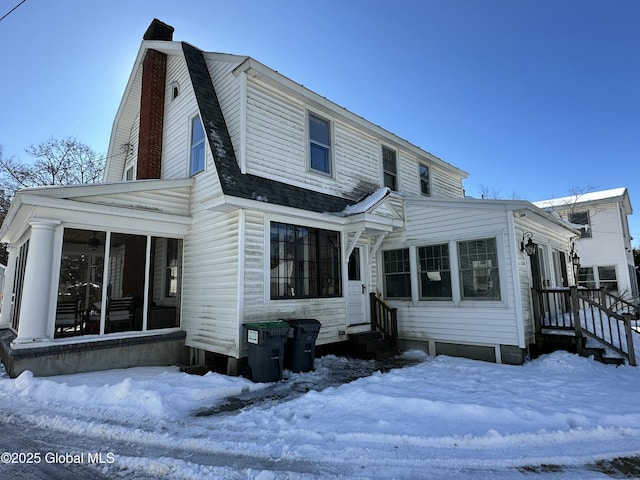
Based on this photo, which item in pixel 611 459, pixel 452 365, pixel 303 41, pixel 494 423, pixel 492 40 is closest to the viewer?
pixel 611 459

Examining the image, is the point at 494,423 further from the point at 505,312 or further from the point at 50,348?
the point at 50,348

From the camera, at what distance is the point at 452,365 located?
300 inches

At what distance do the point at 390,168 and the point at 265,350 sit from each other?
25.6ft

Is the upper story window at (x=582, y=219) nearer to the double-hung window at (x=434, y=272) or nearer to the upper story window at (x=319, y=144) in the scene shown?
the double-hung window at (x=434, y=272)

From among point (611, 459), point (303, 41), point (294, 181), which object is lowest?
point (611, 459)

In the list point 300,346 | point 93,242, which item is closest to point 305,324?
point 300,346

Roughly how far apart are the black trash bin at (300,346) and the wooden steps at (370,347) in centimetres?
180

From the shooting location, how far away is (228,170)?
23.3ft

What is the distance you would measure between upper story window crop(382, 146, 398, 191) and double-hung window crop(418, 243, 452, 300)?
306 cm

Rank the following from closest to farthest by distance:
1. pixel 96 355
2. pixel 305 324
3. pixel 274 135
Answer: pixel 96 355 < pixel 305 324 < pixel 274 135

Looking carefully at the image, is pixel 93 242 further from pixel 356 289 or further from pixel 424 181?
pixel 424 181

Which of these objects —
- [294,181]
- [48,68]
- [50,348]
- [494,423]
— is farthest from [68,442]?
[48,68]

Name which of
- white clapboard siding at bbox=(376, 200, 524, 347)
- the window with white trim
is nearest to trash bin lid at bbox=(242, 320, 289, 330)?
white clapboard siding at bbox=(376, 200, 524, 347)

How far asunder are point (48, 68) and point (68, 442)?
10613 millimetres
